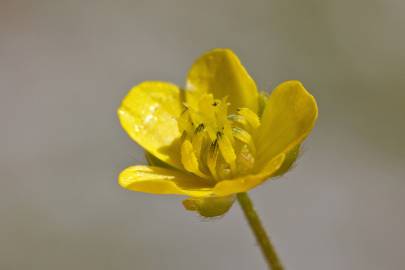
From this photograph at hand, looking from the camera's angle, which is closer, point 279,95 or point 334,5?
point 279,95

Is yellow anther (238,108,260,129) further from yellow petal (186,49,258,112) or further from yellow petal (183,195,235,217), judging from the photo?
yellow petal (183,195,235,217)

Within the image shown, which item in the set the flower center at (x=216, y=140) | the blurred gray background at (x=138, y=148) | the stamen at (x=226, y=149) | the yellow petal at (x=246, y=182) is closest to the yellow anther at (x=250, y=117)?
the flower center at (x=216, y=140)

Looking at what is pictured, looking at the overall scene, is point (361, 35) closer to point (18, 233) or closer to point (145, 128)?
point (18, 233)

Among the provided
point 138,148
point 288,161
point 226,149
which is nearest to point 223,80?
point 226,149

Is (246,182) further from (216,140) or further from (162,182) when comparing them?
(216,140)

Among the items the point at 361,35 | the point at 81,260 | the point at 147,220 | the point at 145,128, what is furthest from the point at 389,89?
the point at 145,128

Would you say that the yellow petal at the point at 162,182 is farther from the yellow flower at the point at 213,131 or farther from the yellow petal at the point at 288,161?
the yellow petal at the point at 288,161

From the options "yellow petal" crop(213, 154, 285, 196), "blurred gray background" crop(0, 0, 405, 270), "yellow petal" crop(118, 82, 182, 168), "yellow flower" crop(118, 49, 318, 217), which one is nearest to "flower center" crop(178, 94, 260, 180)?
"yellow flower" crop(118, 49, 318, 217)
